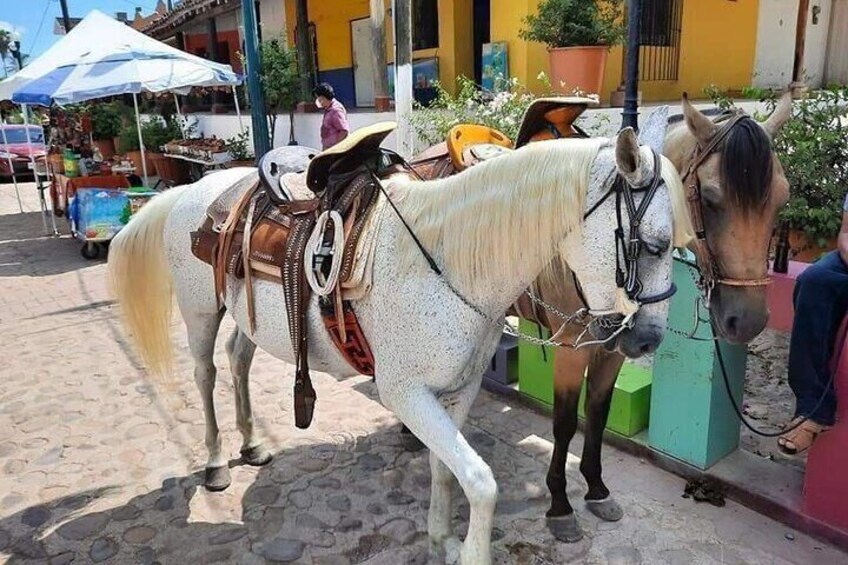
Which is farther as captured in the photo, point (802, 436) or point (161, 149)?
point (161, 149)

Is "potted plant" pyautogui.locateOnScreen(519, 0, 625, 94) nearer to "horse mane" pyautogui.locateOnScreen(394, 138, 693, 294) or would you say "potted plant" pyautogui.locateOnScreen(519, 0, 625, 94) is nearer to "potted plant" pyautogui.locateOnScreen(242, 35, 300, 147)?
"potted plant" pyautogui.locateOnScreen(242, 35, 300, 147)

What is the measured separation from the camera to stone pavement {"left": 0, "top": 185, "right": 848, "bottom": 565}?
263cm

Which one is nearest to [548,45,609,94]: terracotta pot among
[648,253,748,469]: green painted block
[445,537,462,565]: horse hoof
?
[648,253,748,469]: green painted block

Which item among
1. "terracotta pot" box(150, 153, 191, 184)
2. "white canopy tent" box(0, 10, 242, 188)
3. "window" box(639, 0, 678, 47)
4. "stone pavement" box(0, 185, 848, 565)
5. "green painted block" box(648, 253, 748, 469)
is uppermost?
"window" box(639, 0, 678, 47)

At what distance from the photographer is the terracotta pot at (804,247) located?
4043mm

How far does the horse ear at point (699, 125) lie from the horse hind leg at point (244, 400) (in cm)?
227

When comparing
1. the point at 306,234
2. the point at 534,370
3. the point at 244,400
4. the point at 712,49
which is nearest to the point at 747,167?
the point at 306,234

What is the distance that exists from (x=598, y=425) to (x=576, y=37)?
5594 millimetres

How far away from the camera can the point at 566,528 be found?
8.80 ft

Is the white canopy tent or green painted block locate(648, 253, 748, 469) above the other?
the white canopy tent

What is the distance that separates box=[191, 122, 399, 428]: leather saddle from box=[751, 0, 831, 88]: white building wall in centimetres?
915

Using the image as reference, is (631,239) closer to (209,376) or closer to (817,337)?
(817,337)

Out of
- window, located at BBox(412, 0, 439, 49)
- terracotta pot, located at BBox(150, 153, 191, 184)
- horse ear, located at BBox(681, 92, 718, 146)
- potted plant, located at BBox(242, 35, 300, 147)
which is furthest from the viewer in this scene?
terracotta pot, located at BBox(150, 153, 191, 184)

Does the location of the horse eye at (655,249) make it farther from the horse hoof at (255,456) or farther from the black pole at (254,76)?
the black pole at (254,76)
